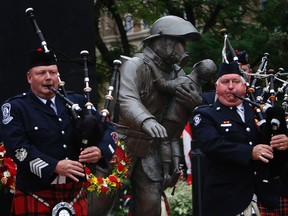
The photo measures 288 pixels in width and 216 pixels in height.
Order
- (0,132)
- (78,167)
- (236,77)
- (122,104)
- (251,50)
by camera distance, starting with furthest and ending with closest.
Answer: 1. (251,50)
2. (122,104)
3. (236,77)
4. (0,132)
5. (78,167)

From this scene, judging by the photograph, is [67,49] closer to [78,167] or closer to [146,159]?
[146,159]

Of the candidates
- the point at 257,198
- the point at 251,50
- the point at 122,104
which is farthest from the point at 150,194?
the point at 251,50

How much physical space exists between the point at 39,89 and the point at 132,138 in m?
2.16

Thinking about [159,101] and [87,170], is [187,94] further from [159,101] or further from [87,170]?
[87,170]

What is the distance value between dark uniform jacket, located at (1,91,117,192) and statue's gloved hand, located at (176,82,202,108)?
1.99m

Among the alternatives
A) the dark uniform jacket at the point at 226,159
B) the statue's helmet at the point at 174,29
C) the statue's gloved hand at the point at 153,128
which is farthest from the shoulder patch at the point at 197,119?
the statue's helmet at the point at 174,29

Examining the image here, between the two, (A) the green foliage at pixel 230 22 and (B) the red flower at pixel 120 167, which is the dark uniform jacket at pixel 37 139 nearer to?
Answer: (B) the red flower at pixel 120 167

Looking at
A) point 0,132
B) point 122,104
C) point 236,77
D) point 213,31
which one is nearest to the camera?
point 0,132

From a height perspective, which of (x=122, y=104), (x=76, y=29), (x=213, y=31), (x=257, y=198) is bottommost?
(x=213, y=31)

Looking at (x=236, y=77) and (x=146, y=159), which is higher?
(x=236, y=77)

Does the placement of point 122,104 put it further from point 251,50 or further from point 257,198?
point 251,50

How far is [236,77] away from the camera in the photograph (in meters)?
7.25

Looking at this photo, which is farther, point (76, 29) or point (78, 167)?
point (76, 29)

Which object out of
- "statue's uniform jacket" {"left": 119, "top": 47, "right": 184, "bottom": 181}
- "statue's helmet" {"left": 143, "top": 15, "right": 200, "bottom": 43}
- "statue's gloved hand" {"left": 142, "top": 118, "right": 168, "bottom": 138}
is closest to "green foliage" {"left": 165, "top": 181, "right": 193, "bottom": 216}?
"statue's uniform jacket" {"left": 119, "top": 47, "right": 184, "bottom": 181}
